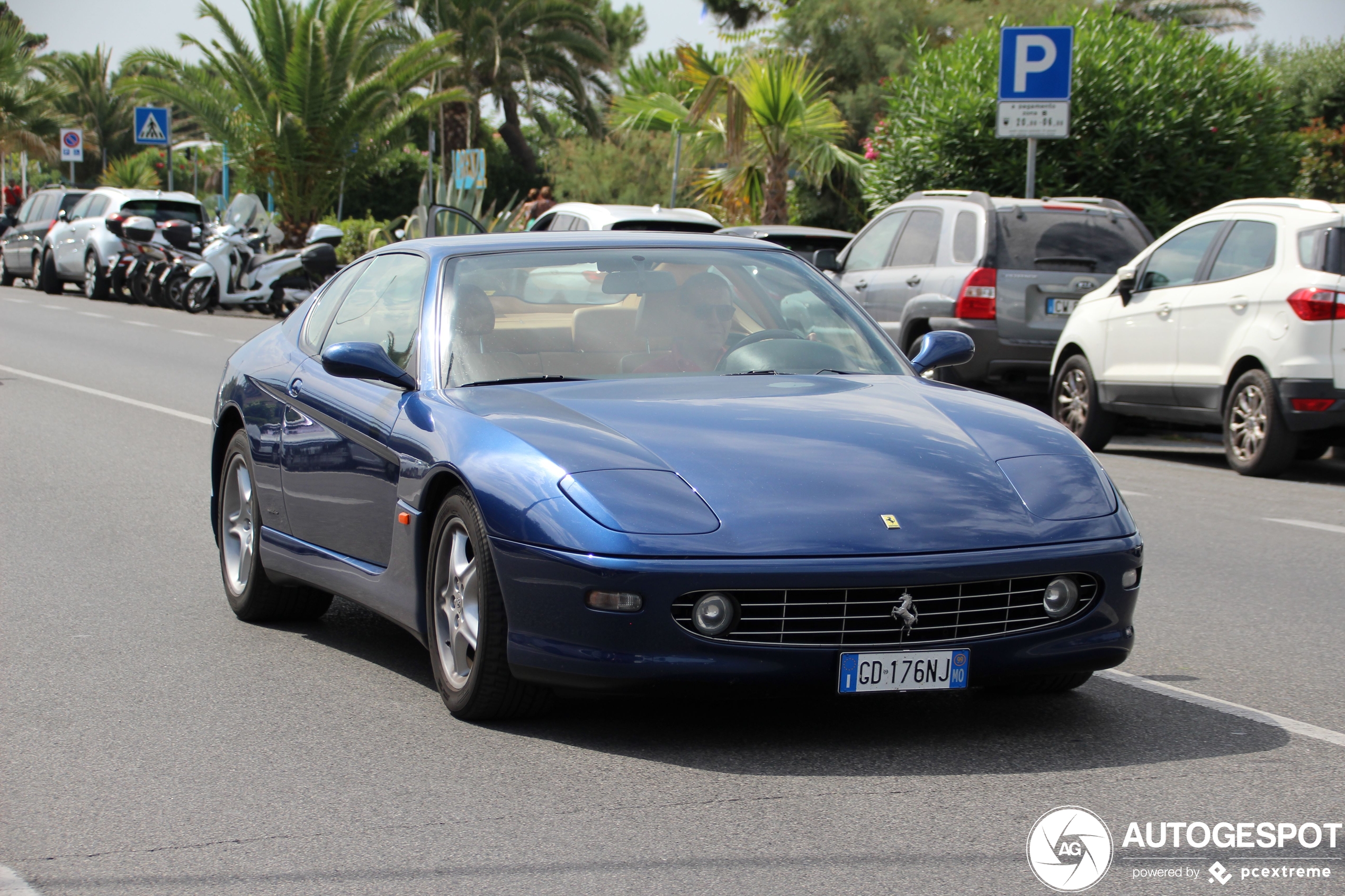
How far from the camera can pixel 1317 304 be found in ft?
37.4

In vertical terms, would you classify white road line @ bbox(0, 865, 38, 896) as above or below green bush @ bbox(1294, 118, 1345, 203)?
below

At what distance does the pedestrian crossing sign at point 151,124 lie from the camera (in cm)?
3825

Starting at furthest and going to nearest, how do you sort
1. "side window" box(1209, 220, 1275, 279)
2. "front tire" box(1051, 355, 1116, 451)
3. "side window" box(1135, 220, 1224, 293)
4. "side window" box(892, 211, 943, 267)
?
"side window" box(892, 211, 943, 267) → "front tire" box(1051, 355, 1116, 451) → "side window" box(1135, 220, 1224, 293) → "side window" box(1209, 220, 1275, 279)

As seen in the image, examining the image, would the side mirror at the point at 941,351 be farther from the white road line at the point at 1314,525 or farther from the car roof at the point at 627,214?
the car roof at the point at 627,214

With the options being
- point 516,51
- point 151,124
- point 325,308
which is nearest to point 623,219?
point 325,308

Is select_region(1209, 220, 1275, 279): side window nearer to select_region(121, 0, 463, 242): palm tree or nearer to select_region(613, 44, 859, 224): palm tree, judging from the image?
select_region(613, 44, 859, 224): palm tree

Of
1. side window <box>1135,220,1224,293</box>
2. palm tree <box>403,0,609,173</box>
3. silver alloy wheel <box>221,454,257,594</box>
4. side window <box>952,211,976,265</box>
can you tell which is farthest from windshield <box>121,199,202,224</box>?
silver alloy wheel <box>221,454,257,594</box>

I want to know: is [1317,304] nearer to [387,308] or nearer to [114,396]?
[387,308]

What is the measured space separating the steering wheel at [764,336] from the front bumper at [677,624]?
57.5 inches

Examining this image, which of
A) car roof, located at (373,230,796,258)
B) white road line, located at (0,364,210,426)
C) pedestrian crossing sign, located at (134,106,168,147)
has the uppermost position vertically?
pedestrian crossing sign, located at (134,106,168,147)

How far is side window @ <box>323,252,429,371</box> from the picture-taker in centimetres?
597

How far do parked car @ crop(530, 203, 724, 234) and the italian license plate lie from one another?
1154 cm

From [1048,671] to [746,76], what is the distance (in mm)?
22016

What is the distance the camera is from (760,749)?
481 cm
